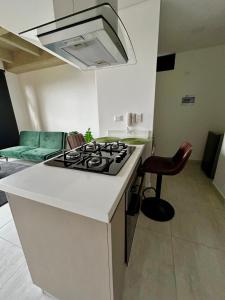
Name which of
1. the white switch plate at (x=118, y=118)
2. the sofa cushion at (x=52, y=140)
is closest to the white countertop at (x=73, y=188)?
the white switch plate at (x=118, y=118)

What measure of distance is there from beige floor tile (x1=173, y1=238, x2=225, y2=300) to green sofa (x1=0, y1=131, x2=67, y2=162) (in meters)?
3.02

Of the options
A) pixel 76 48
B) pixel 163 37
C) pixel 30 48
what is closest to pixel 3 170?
pixel 30 48

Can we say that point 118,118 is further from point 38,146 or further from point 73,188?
point 38,146

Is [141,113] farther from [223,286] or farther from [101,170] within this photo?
[223,286]

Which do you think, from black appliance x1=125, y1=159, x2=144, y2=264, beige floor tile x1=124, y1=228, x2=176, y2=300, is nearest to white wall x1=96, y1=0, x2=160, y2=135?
black appliance x1=125, y1=159, x2=144, y2=264

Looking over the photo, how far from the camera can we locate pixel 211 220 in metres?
1.68

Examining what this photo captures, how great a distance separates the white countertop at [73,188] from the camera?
0.55 meters

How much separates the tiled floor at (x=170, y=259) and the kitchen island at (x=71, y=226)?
1.36 feet

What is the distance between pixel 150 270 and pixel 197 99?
333cm

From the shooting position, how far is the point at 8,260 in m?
1.30

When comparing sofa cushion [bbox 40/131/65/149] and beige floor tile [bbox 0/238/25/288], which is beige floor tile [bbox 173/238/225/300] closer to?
beige floor tile [bbox 0/238/25/288]

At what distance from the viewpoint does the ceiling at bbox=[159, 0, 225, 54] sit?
1.78m

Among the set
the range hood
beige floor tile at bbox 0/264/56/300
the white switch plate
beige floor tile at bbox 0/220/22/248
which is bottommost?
beige floor tile at bbox 0/220/22/248

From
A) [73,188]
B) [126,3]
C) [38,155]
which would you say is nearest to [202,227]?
[73,188]
